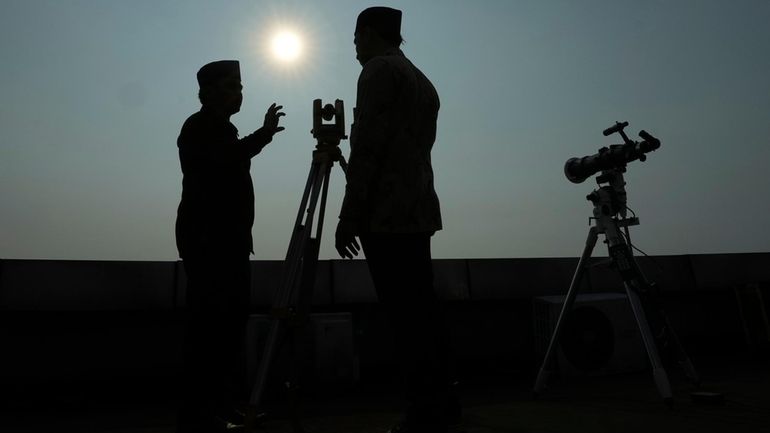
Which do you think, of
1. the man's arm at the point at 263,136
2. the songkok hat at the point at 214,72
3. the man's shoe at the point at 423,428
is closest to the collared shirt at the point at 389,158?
the man's arm at the point at 263,136

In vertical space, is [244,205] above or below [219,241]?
above

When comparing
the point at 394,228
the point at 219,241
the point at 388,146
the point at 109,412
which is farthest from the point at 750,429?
the point at 109,412

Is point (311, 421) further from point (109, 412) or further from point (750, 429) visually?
point (750, 429)

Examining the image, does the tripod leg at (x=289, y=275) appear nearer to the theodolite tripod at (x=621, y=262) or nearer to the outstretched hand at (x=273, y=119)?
the outstretched hand at (x=273, y=119)

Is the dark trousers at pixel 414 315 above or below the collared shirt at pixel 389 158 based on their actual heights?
below

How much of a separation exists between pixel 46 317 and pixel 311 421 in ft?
7.07

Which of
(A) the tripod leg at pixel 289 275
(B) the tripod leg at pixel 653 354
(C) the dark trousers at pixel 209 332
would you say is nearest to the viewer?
(A) the tripod leg at pixel 289 275

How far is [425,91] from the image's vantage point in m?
1.98

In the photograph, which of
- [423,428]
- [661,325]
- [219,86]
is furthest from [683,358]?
[219,86]

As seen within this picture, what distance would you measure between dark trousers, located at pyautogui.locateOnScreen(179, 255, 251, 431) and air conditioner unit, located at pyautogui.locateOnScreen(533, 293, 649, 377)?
2.43 metres

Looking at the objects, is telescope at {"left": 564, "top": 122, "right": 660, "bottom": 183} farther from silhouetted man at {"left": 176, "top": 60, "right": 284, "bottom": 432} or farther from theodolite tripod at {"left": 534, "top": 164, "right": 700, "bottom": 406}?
silhouetted man at {"left": 176, "top": 60, "right": 284, "bottom": 432}

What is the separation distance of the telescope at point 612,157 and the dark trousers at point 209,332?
206 centimetres

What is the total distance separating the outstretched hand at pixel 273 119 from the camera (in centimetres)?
219

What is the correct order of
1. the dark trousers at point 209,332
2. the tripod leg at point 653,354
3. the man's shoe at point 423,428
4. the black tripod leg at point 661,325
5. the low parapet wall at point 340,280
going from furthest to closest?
the low parapet wall at point 340,280, the black tripod leg at point 661,325, the tripod leg at point 653,354, the dark trousers at point 209,332, the man's shoe at point 423,428
